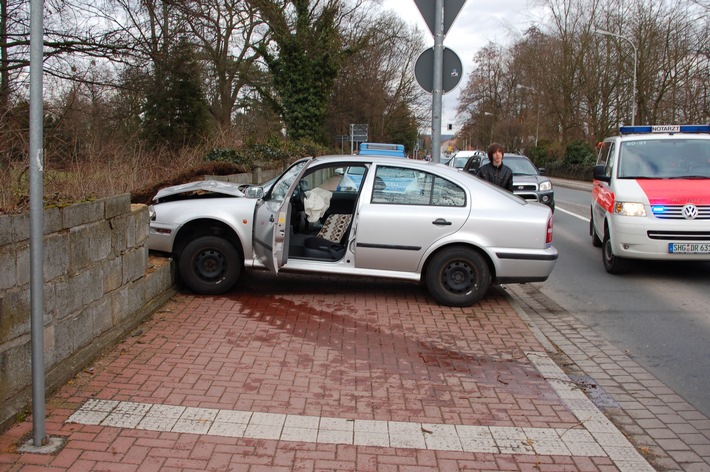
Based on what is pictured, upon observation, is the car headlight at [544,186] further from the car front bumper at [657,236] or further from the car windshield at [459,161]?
the car windshield at [459,161]

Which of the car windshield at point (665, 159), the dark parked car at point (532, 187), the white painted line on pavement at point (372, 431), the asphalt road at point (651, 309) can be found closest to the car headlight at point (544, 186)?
the dark parked car at point (532, 187)

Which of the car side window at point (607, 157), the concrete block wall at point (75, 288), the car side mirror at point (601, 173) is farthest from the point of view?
the car side window at point (607, 157)

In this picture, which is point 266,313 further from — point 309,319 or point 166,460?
point 166,460

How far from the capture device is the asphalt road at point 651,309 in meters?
5.56

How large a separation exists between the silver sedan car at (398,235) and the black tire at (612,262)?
2.90 meters

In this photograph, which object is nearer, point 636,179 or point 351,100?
point 636,179

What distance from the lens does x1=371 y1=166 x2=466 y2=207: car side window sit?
7.18 m

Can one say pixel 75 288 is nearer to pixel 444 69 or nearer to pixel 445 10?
pixel 444 69

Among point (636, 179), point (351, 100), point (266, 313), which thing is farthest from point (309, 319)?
point (351, 100)

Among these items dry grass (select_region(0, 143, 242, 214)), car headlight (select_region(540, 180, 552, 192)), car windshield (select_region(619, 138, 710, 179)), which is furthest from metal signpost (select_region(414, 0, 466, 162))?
car headlight (select_region(540, 180, 552, 192))

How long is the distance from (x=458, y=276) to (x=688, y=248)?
12.0 feet

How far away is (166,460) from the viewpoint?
3582mm

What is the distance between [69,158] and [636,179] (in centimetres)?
754

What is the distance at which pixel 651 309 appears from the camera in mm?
7645
